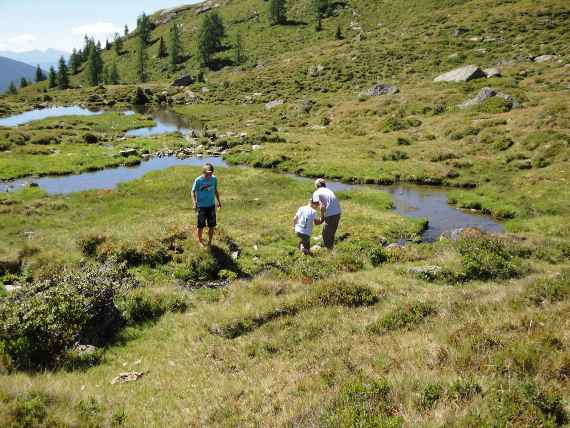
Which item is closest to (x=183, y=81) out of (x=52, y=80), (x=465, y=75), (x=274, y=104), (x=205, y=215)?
(x=274, y=104)

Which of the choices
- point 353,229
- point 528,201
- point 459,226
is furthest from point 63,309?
point 528,201

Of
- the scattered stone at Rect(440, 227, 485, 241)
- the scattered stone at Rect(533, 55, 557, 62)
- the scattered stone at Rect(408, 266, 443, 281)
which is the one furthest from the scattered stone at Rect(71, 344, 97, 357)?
the scattered stone at Rect(533, 55, 557, 62)

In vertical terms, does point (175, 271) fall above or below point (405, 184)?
below

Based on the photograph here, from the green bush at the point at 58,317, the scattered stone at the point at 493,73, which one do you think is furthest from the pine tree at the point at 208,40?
the green bush at the point at 58,317

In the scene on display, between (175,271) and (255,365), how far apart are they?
8566 millimetres

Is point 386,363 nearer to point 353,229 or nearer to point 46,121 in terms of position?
point 353,229

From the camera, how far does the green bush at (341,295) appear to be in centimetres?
1194

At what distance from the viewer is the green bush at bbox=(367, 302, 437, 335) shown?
10000mm

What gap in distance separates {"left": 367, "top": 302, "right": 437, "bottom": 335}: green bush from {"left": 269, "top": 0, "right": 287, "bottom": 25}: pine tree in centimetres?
16764

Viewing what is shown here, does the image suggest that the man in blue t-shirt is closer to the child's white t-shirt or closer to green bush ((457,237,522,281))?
the child's white t-shirt

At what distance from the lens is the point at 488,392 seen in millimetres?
6387

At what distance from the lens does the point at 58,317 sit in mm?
10352

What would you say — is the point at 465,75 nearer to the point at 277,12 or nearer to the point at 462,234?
the point at 462,234

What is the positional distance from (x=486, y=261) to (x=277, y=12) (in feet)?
→ 541
